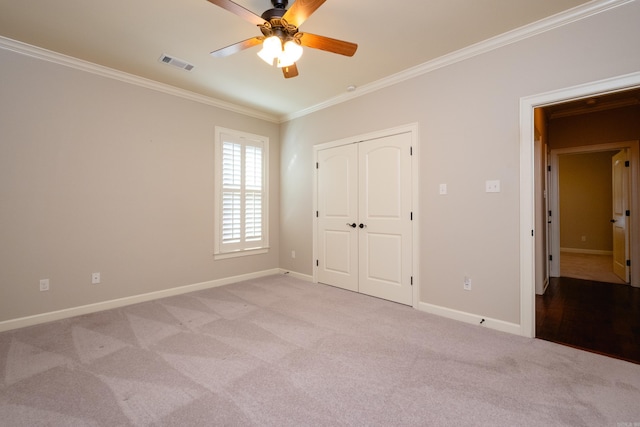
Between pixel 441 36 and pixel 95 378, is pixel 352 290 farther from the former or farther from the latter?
pixel 441 36

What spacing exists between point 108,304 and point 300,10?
369 cm

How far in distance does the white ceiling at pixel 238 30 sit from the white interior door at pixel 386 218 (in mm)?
986

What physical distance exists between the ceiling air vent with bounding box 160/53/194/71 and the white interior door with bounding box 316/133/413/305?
2102mm

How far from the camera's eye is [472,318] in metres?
2.92

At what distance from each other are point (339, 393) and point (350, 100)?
359 cm

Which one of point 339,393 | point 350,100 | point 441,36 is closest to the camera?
point 339,393

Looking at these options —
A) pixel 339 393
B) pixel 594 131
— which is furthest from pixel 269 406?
pixel 594 131

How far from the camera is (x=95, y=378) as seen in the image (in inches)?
76.9

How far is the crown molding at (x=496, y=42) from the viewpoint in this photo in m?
2.27

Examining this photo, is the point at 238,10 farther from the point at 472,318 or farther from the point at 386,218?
the point at 472,318

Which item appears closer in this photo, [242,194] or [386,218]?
[386,218]

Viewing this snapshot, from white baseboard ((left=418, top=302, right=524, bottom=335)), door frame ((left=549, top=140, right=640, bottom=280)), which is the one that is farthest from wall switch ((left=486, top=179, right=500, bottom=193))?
door frame ((left=549, top=140, right=640, bottom=280))

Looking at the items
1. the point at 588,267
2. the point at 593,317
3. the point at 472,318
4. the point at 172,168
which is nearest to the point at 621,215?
the point at 588,267

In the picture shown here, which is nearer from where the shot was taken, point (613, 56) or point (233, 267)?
point (613, 56)
